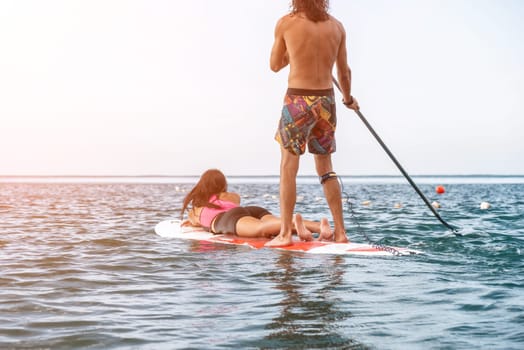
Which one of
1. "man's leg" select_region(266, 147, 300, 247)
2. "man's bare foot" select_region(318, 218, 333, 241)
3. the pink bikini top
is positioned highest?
"man's leg" select_region(266, 147, 300, 247)

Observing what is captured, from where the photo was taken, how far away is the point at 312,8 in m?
6.96

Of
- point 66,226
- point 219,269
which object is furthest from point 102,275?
point 66,226

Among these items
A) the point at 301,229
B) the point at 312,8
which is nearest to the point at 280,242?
the point at 301,229

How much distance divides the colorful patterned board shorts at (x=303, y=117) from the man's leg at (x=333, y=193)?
378 millimetres

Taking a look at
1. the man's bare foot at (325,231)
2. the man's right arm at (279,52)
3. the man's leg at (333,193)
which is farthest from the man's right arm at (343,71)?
the man's bare foot at (325,231)

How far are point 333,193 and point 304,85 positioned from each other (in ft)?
4.14

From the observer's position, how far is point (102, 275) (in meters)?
5.70

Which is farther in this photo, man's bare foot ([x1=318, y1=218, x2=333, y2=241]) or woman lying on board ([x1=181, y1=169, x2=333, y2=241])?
woman lying on board ([x1=181, y1=169, x2=333, y2=241])

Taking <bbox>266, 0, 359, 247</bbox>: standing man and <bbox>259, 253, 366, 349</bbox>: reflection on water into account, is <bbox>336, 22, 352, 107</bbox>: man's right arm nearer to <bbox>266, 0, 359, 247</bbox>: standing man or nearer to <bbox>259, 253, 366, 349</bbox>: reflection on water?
<bbox>266, 0, 359, 247</bbox>: standing man

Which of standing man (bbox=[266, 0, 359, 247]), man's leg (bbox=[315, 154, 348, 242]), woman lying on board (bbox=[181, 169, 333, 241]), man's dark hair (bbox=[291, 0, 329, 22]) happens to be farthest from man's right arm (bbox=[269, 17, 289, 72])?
woman lying on board (bbox=[181, 169, 333, 241])

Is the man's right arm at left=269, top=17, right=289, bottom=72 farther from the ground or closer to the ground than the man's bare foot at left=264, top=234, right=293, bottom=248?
farther from the ground

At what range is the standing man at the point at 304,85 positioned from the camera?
6922mm

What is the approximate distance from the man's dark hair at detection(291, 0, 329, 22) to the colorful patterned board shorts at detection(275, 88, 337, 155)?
785mm

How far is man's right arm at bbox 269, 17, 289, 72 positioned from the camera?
7051 mm
